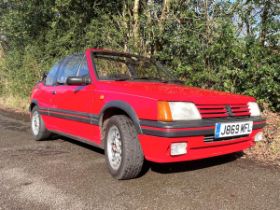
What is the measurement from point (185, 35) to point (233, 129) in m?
4.15

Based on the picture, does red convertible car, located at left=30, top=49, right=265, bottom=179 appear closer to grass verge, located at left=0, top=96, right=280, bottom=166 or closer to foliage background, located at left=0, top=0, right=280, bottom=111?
grass verge, located at left=0, top=96, right=280, bottom=166

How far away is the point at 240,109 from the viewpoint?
13.2 feet

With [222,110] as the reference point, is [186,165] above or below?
A: below

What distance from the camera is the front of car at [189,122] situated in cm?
346

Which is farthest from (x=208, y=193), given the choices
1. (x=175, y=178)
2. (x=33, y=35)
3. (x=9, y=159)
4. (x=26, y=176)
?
(x=33, y=35)

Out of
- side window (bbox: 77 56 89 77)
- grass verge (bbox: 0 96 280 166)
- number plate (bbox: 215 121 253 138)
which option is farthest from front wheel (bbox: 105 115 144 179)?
grass verge (bbox: 0 96 280 166)

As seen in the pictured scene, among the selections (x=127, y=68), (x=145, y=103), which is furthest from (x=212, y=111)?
(x=127, y=68)

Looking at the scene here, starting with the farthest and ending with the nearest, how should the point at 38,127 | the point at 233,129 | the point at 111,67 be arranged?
1. the point at 38,127
2. the point at 111,67
3. the point at 233,129

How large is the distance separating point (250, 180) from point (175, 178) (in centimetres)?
86

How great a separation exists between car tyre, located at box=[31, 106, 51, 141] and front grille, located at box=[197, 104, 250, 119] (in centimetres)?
351

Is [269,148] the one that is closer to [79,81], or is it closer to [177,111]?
[177,111]

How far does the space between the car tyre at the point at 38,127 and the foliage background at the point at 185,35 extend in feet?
10.1

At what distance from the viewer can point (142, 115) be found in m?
3.62

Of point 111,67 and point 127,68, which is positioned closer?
point 111,67
